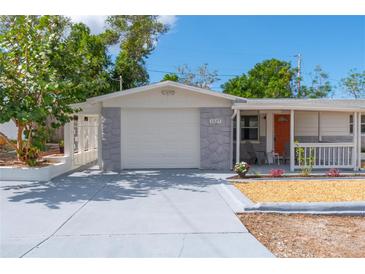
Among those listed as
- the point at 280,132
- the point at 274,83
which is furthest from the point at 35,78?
the point at 274,83

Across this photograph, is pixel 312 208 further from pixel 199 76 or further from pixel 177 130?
pixel 199 76

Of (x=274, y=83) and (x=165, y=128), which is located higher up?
(x=274, y=83)

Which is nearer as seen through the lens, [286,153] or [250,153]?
[250,153]

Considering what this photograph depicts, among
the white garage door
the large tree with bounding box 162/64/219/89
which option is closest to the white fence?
the white garage door

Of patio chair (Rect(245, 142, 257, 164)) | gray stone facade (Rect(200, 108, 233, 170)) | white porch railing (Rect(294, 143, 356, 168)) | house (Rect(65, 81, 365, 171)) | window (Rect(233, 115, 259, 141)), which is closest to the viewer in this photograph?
white porch railing (Rect(294, 143, 356, 168))

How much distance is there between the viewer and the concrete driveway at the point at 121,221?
15.0ft

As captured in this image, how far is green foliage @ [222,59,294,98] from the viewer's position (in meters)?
31.7

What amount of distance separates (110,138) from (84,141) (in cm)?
227

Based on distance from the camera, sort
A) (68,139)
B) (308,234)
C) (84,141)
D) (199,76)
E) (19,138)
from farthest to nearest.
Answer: (199,76), (84,141), (68,139), (19,138), (308,234)

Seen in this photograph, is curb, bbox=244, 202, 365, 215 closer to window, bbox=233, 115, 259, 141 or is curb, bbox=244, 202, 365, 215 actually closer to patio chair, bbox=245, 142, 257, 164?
patio chair, bbox=245, 142, 257, 164

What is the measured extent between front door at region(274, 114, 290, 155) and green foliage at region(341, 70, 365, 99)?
25843 millimetres

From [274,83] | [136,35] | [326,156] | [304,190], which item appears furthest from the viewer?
[274,83]

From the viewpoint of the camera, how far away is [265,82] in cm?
3306
